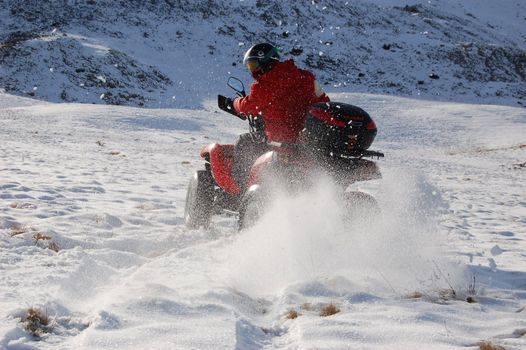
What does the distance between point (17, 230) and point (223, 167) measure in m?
2.13

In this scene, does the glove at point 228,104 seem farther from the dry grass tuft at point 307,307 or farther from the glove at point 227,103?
the dry grass tuft at point 307,307

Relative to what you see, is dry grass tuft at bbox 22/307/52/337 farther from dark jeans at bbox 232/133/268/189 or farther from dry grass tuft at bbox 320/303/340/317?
dark jeans at bbox 232/133/268/189

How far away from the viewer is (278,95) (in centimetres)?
512

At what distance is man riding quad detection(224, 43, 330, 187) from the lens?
512cm

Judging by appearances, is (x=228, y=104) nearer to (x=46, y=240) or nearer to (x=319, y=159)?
(x=319, y=159)

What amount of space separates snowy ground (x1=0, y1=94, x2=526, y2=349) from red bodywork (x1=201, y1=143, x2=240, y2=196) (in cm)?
57

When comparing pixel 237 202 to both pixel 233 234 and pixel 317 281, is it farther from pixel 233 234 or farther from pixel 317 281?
pixel 317 281

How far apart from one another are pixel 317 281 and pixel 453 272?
1175 millimetres

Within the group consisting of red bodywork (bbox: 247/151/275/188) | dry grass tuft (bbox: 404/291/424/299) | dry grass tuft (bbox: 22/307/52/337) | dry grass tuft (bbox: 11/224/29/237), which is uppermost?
red bodywork (bbox: 247/151/275/188)

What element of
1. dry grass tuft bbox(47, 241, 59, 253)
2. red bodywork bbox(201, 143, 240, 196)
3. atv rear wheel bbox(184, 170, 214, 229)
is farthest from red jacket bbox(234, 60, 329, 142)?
dry grass tuft bbox(47, 241, 59, 253)

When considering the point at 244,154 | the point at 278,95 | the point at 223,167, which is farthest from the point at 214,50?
the point at 278,95

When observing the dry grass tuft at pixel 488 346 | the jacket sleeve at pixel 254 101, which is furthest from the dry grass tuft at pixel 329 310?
the jacket sleeve at pixel 254 101

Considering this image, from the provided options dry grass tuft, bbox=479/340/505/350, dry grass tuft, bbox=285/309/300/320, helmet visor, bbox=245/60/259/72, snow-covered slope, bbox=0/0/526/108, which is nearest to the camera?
dry grass tuft, bbox=479/340/505/350

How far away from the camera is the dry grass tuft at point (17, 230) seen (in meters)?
5.07
